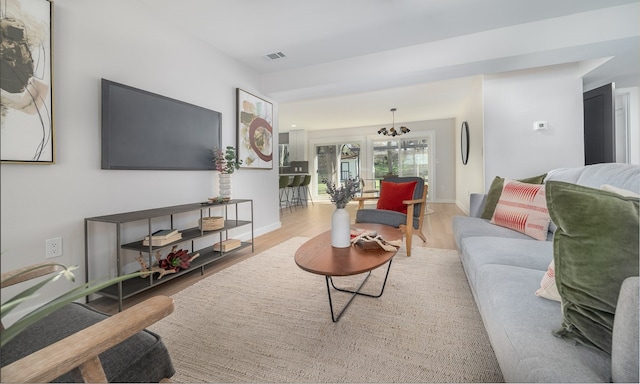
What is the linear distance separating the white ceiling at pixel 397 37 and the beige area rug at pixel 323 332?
7.88ft

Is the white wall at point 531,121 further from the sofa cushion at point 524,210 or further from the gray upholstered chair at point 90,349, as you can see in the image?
the gray upholstered chair at point 90,349

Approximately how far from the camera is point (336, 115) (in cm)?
682

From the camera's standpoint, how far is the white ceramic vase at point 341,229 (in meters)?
1.75

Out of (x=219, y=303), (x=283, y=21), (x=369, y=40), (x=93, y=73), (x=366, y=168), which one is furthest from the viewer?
(x=366, y=168)

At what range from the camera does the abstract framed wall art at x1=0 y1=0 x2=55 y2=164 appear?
1528 millimetres

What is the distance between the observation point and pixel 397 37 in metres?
2.92

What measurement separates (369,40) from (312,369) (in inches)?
125

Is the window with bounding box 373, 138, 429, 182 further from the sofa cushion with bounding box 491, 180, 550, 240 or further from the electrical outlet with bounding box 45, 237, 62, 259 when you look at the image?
the electrical outlet with bounding box 45, 237, 62, 259

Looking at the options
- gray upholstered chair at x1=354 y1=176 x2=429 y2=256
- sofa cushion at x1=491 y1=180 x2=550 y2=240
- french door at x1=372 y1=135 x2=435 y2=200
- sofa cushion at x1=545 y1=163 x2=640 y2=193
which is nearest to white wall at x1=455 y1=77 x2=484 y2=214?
gray upholstered chair at x1=354 y1=176 x2=429 y2=256

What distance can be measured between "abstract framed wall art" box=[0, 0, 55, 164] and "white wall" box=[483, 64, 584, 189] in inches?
187

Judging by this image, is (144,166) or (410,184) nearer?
(144,166)

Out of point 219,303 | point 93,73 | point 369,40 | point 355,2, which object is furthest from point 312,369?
point 369,40

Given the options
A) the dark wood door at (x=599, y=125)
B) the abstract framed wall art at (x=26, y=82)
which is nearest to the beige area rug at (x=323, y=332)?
the abstract framed wall art at (x=26, y=82)

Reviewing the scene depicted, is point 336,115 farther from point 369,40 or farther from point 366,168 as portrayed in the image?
point 369,40
